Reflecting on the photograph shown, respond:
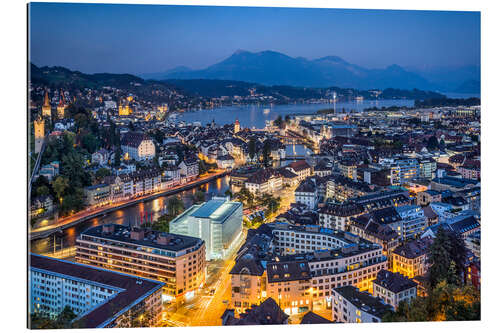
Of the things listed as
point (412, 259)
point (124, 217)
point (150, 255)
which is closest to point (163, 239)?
point (150, 255)

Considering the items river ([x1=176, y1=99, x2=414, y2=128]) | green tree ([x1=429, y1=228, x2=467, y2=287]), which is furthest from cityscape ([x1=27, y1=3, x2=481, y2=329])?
river ([x1=176, y1=99, x2=414, y2=128])

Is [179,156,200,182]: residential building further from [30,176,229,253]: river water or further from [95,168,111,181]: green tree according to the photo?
[95,168,111,181]: green tree

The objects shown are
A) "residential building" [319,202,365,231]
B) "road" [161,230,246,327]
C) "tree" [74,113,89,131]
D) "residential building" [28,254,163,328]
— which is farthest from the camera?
"tree" [74,113,89,131]

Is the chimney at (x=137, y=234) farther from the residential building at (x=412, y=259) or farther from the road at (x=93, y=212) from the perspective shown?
the residential building at (x=412, y=259)

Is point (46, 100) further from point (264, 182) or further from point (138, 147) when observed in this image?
point (138, 147)

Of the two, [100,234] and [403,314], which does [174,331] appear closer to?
[403,314]

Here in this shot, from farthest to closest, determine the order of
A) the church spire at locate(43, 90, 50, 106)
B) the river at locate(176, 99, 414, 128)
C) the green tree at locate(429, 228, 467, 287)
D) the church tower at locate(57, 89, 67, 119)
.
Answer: the river at locate(176, 99, 414, 128), the church tower at locate(57, 89, 67, 119), the church spire at locate(43, 90, 50, 106), the green tree at locate(429, 228, 467, 287)

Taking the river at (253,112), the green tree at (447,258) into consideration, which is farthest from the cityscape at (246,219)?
the river at (253,112)

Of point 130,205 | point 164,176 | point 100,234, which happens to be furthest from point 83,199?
point 100,234
